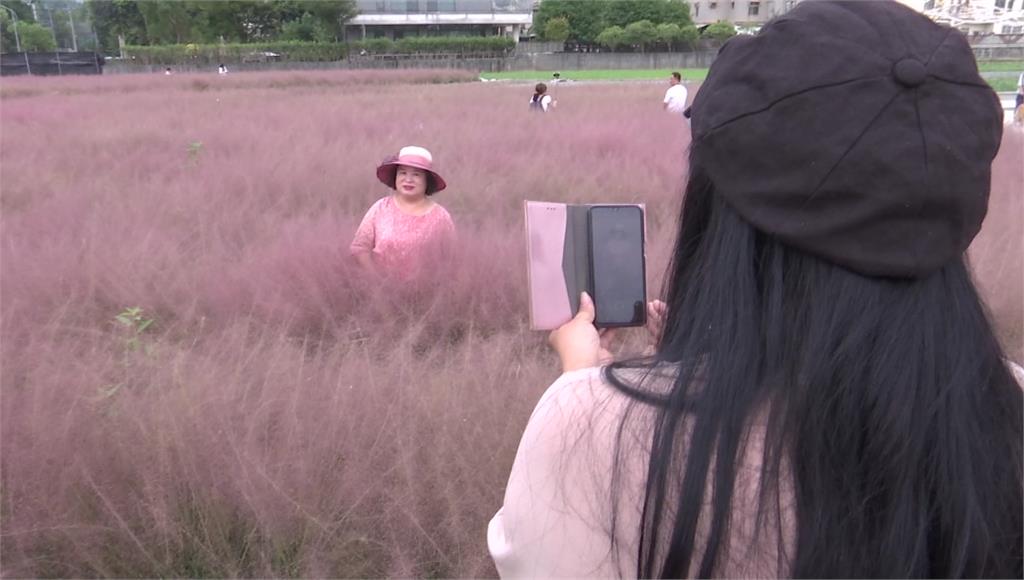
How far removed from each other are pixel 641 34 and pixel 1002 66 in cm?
1780

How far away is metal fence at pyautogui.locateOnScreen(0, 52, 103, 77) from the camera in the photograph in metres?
28.4

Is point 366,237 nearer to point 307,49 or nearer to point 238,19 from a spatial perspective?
point 307,49

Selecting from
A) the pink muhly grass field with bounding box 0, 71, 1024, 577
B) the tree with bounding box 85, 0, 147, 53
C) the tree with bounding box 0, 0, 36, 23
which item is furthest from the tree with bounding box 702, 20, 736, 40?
the tree with bounding box 0, 0, 36, 23

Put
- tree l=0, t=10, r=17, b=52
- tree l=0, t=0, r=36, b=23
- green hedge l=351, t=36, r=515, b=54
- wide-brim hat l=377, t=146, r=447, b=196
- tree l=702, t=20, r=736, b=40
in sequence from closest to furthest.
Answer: wide-brim hat l=377, t=146, r=447, b=196
tree l=702, t=20, r=736, b=40
tree l=0, t=10, r=17, b=52
tree l=0, t=0, r=36, b=23
green hedge l=351, t=36, r=515, b=54

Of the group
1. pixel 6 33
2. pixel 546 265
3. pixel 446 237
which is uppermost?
pixel 6 33

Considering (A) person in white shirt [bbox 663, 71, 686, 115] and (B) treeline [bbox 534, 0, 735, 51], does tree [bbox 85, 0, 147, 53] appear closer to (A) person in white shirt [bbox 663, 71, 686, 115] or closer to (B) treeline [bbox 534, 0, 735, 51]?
(B) treeline [bbox 534, 0, 735, 51]

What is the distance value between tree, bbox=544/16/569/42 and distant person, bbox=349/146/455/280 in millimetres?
40293

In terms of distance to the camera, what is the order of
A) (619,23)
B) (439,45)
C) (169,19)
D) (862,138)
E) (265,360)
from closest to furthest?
1. (862,138)
2. (265,360)
3. (169,19)
4. (439,45)
5. (619,23)

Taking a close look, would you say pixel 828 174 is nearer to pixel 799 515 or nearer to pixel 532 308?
pixel 799 515

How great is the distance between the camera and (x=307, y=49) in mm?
35781

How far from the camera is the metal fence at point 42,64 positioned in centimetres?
2839

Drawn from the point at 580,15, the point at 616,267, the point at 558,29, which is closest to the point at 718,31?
the point at 558,29

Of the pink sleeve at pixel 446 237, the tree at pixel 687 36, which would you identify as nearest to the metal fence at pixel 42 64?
the tree at pixel 687 36

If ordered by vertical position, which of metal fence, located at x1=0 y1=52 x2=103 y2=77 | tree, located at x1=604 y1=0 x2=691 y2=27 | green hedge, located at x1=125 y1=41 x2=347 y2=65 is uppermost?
tree, located at x1=604 y1=0 x2=691 y2=27
